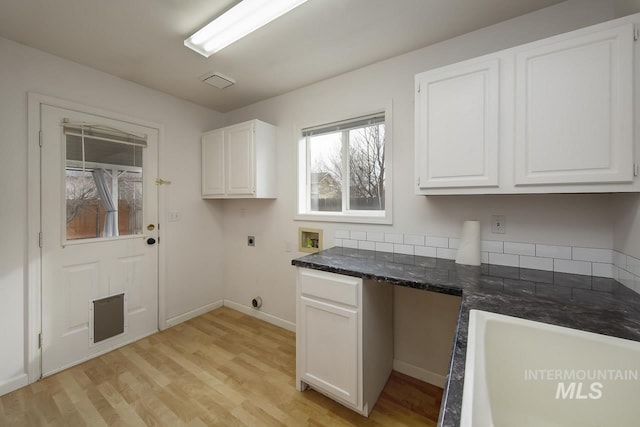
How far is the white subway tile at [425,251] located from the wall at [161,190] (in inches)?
93.9

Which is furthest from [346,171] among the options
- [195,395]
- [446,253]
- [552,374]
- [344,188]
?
[195,395]

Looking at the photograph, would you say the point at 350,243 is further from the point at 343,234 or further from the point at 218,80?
the point at 218,80

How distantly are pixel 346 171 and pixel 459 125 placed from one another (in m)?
1.09

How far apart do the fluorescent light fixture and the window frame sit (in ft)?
3.17

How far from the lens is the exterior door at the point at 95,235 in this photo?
6.49 feet

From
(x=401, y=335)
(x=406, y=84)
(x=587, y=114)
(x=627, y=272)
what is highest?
(x=406, y=84)

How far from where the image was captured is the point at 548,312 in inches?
39.6

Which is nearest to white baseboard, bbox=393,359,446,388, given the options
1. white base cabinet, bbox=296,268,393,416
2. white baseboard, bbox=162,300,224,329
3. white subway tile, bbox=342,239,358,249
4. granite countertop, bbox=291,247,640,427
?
white base cabinet, bbox=296,268,393,416

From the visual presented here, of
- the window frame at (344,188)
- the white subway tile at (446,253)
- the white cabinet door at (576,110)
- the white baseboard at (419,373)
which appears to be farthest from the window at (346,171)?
the white baseboard at (419,373)

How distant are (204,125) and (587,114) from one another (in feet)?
10.6

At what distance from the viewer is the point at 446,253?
5.94 ft

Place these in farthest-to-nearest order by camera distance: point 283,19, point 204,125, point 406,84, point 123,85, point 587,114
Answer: point 204,125
point 123,85
point 406,84
point 283,19
point 587,114

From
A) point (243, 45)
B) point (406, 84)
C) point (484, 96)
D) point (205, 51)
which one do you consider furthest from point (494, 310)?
→ point (205, 51)

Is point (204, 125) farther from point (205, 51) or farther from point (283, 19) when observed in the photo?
point (283, 19)
